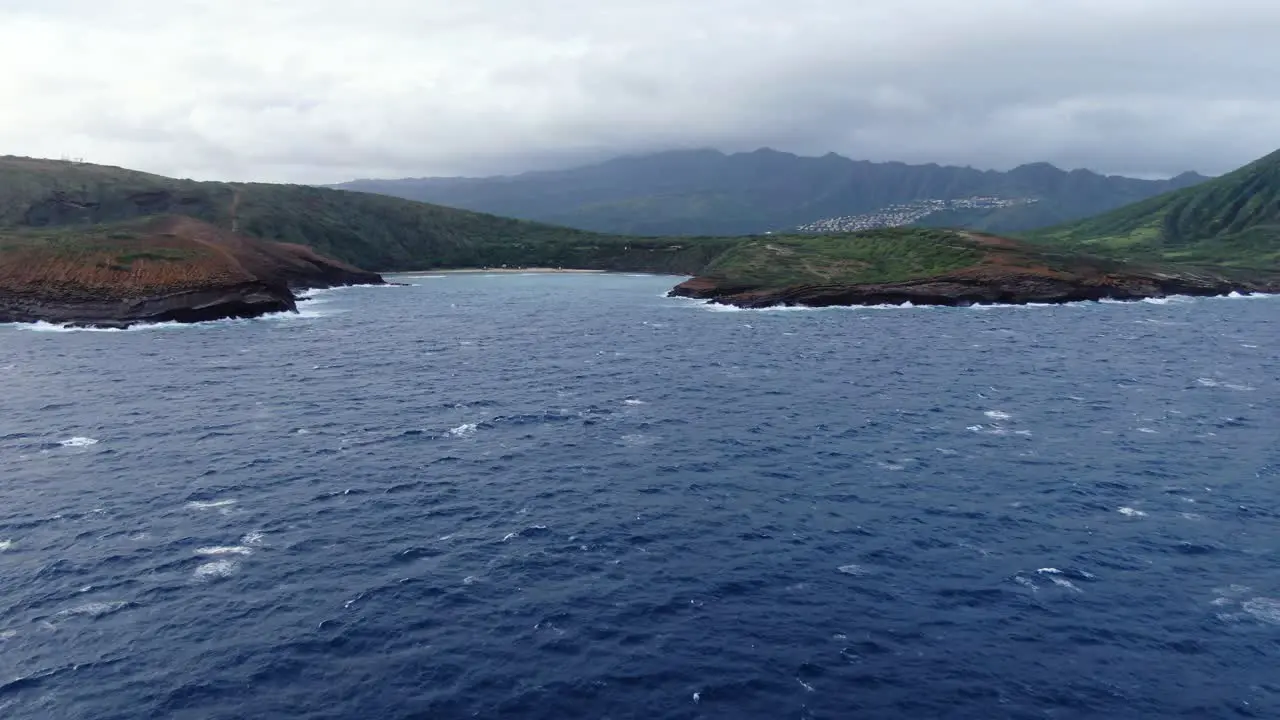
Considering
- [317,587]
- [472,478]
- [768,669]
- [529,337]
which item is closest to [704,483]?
[472,478]

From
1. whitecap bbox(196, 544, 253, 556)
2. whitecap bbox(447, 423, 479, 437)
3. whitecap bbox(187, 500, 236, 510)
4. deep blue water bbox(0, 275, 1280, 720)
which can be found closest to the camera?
deep blue water bbox(0, 275, 1280, 720)

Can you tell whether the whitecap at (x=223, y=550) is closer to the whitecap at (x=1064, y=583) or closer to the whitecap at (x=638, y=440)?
the whitecap at (x=638, y=440)

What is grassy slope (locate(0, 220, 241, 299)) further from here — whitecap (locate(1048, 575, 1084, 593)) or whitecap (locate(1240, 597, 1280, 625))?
whitecap (locate(1240, 597, 1280, 625))

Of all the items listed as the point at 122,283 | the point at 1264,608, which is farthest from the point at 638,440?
the point at 122,283

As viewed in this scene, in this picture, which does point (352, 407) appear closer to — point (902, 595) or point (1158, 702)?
point (902, 595)

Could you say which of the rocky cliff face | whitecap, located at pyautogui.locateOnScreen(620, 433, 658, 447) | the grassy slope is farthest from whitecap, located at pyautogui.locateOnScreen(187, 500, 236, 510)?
the grassy slope

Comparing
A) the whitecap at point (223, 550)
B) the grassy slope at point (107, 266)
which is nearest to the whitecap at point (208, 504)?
the whitecap at point (223, 550)
